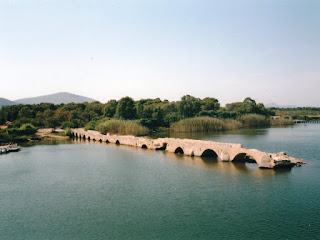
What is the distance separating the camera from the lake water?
68.5 feet

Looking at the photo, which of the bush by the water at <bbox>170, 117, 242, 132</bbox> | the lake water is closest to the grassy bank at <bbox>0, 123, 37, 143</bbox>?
the lake water

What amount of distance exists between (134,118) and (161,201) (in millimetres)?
79314

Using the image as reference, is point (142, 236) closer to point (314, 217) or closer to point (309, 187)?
point (314, 217)

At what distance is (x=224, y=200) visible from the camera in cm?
2612

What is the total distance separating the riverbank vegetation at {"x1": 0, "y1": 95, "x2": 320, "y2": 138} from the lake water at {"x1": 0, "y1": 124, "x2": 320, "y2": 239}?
47793 millimetres

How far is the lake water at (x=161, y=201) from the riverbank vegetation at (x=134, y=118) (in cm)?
4779

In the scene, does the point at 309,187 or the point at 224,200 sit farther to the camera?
the point at 309,187

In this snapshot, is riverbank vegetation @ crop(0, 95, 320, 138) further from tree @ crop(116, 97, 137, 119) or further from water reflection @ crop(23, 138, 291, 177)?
water reflection @ crop(23, 138, 291, 177)

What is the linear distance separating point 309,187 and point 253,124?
8839cm

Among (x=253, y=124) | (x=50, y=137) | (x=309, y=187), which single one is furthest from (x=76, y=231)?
(x=253, y=124)

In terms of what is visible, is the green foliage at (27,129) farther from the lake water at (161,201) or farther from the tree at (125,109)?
the lake water at (161,201)

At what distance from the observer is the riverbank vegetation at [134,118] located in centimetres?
9244

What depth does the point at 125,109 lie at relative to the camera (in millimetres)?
102250

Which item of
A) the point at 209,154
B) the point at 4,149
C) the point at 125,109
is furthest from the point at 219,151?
the point at 125,109
